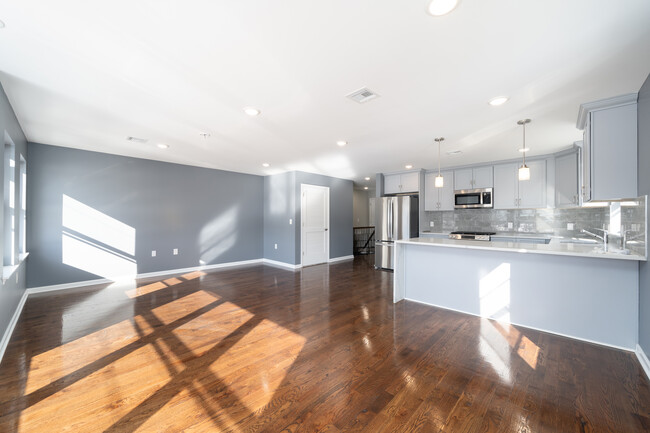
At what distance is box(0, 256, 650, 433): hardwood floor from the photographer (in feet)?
5.60

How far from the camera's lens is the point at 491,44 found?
6.05 ft

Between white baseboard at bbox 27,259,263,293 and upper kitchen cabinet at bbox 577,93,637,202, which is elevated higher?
upper kitchen cabinet at bbox 577,93,637,202

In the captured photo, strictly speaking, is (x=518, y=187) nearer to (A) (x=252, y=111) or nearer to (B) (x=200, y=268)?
(A) (x=252, y=111)

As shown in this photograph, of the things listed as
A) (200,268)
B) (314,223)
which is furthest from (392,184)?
(200,268)

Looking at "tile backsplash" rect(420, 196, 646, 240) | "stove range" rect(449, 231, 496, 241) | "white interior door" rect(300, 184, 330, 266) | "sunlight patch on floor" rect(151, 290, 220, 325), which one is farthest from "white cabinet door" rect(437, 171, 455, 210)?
"sunlight patch on floor" rect(151, 290, 220, 325)

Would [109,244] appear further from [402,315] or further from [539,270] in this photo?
[539,270]

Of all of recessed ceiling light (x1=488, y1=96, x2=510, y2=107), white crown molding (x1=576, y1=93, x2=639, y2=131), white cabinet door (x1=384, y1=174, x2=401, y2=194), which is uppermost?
recessed ceiling light (x1=488, y1=96, x2=510, y2=107)

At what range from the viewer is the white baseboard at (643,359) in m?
2.20

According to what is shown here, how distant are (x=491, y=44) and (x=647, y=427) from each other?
8.22 feet

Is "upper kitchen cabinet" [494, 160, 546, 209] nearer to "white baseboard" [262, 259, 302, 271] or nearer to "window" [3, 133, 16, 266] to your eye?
"white baseboard" [262, 259, 302, 271]

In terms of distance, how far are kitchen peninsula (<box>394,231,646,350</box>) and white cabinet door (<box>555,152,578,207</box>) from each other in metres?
1.70

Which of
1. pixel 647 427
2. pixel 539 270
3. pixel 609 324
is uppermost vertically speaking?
pixel 539 270

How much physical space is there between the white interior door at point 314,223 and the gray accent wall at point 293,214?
0.13m

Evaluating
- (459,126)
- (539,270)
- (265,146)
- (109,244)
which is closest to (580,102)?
(459,126)
